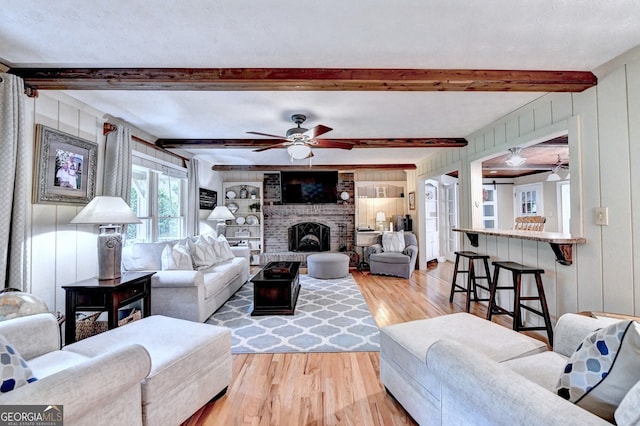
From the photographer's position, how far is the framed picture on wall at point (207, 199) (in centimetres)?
565

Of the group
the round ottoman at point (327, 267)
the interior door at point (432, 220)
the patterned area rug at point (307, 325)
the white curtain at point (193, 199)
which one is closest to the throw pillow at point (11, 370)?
the patterned area rug at point (307, 325)

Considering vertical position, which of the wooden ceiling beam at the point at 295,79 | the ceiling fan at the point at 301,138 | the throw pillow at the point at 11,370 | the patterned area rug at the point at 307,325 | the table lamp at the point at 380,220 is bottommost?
the patterned area rug at the point at 307,325

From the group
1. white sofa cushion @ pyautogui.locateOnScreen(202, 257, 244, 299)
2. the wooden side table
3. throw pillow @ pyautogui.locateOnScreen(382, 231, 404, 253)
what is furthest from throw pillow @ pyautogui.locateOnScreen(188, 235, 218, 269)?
throw pillow @ pyautogui.locateOnScreen(382, 231, 404, 253)

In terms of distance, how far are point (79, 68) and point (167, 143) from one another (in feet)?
6.89

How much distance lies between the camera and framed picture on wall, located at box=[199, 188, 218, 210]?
18.5 ft

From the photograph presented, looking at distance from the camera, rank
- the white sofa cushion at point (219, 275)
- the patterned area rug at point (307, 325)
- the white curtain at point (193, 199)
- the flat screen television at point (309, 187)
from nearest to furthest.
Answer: the patterned area rug at point (307, 325)
the white sofa cushion at point (219, 275)
the white curtain at point (193, 199)
the flat screen television at point (309, 187)

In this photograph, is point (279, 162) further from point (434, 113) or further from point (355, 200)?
point (434, 113)

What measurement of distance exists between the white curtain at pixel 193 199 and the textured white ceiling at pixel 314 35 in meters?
2.38

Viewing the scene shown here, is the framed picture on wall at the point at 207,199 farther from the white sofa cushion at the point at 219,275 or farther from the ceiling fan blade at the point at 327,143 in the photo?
the ceiling fan blade at the point at 327,143

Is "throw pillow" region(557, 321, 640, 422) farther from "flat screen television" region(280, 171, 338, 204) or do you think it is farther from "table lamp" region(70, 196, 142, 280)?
"flat screen television" region(280, 171, 338, 204)

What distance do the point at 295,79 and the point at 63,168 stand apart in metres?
2.34

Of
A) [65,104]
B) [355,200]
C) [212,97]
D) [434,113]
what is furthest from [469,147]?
[65,104]

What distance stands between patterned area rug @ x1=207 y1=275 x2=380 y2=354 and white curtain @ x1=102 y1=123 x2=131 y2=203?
1861mm

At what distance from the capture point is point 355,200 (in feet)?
22.9
